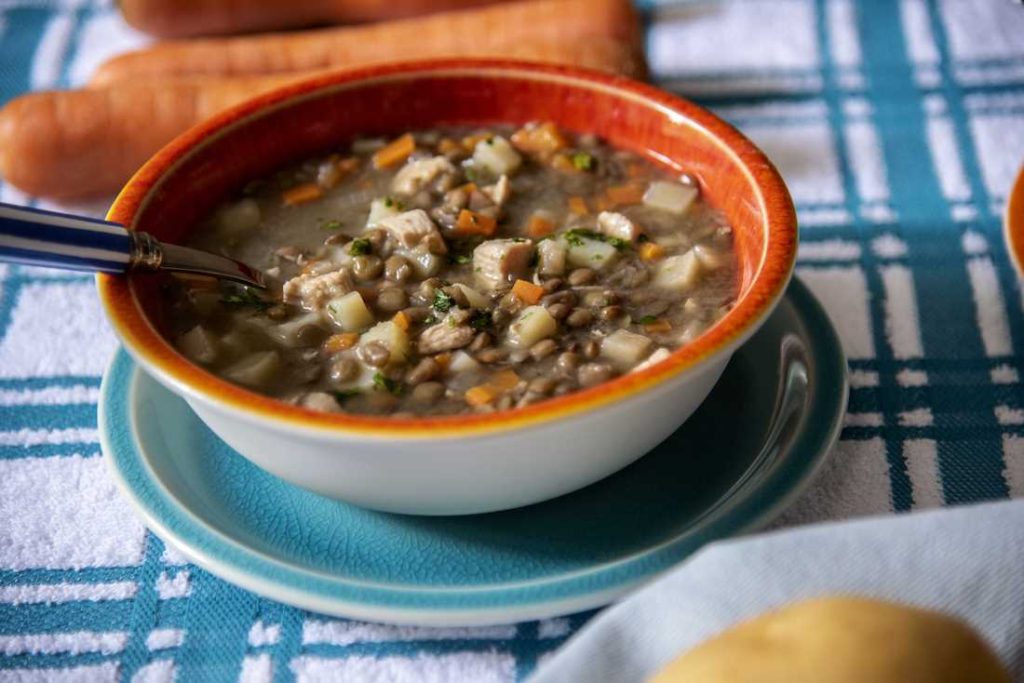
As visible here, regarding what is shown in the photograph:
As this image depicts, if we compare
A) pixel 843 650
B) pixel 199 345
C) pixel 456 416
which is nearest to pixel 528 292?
pixel 456 416

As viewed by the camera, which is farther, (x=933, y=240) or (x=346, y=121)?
(x=933, y=240)

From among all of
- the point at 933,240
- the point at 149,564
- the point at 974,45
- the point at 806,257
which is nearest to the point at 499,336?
the point at 149,564

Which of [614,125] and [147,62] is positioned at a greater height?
[614,125]

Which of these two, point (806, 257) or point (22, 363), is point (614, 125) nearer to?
point (806, 257)

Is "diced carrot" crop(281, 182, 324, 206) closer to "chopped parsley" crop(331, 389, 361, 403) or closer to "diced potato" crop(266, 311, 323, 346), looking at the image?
"diced potato" crop(266, 311, 323, 346)

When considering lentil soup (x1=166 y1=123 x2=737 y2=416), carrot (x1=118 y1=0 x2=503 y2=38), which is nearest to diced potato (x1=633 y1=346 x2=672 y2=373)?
lentil soup (x1=166 y1=123 x2=737 y2=416)

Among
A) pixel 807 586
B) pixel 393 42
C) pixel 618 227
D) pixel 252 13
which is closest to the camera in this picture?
pixel 807 586

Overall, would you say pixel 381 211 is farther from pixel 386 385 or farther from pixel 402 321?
pixel 386 385
